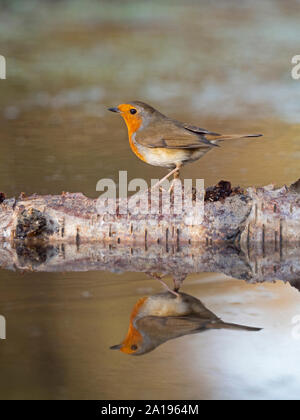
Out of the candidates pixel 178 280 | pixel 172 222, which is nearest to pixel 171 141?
pixel 172 222

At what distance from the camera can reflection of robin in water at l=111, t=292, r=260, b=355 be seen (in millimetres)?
3188

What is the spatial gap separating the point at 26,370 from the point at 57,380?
5.9 inches

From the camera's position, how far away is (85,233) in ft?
17.1

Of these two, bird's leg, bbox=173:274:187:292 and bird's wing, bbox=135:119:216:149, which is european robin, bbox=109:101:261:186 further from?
bird's leg, bbox=173:274:187:292

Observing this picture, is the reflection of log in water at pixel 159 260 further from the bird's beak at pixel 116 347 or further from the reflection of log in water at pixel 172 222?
the bird's beak at pixel 116 347

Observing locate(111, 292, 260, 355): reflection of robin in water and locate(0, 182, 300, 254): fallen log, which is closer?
locate(111, 292, 260, 355): reflection of robin in water

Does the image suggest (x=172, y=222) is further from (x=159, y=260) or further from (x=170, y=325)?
(x=170, y=325)

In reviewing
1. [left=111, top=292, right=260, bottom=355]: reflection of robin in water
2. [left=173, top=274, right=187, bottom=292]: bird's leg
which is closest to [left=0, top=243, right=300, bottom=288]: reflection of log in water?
[left=173, top=274, right=187, bottom=292]: bird's leg

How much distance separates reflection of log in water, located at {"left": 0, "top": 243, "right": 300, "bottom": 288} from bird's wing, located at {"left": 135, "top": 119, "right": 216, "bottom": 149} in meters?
0.67

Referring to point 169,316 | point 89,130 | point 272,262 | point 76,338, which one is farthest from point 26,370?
point 89,130

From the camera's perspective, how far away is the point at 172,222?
5.11m

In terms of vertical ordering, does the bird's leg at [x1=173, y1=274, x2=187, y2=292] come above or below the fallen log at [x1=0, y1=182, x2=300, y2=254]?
below

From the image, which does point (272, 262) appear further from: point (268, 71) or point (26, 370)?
point (268, 71)

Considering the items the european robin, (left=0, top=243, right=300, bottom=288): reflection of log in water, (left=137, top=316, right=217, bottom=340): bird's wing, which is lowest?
(left=137, top=316, right=217, bottom=340): bird's wing
